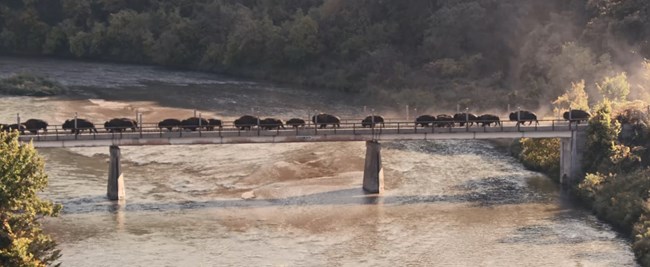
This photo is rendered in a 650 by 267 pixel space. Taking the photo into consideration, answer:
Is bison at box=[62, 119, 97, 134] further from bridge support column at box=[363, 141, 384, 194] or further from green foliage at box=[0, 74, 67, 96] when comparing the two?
green foliage at box=[0, 74, 67, 96]

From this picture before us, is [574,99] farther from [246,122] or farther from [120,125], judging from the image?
[120,125]

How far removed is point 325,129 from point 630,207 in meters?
26.9

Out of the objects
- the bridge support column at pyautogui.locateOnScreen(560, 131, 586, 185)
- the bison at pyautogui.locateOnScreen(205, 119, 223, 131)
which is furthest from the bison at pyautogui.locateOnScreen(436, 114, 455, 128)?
the bison at pyautogui.locateOnScreen(205, 119, 223, 131)

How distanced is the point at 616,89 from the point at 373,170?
113 feet

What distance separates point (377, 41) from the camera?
162500 millimetres

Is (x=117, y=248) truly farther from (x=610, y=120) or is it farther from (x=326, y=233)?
(x=610, y=120)

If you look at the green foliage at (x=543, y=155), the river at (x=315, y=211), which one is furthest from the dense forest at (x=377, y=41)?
the river at (x=315, y=211)

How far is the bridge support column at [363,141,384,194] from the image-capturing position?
82.8m

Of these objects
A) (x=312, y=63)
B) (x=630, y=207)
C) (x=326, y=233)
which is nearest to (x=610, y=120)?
(x=630, y=207)

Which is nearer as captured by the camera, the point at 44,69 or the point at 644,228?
the point at 644,228

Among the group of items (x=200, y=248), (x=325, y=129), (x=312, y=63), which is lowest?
(x=200, y=248)

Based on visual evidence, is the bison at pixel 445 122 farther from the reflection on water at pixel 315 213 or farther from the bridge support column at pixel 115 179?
the bridge support column at pixel 115 179

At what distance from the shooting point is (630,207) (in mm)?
72312

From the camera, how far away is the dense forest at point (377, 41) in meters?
126
